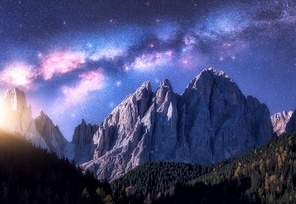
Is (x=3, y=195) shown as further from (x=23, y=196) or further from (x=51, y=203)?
(x=51, y=203)

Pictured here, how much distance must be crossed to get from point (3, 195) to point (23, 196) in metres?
9.94

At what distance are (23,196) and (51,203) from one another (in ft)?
45.4

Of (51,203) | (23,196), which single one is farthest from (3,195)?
(51,203)

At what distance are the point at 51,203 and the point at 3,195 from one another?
75.6ft

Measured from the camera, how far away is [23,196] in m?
197

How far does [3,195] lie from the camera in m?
191

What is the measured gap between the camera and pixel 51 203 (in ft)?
655
